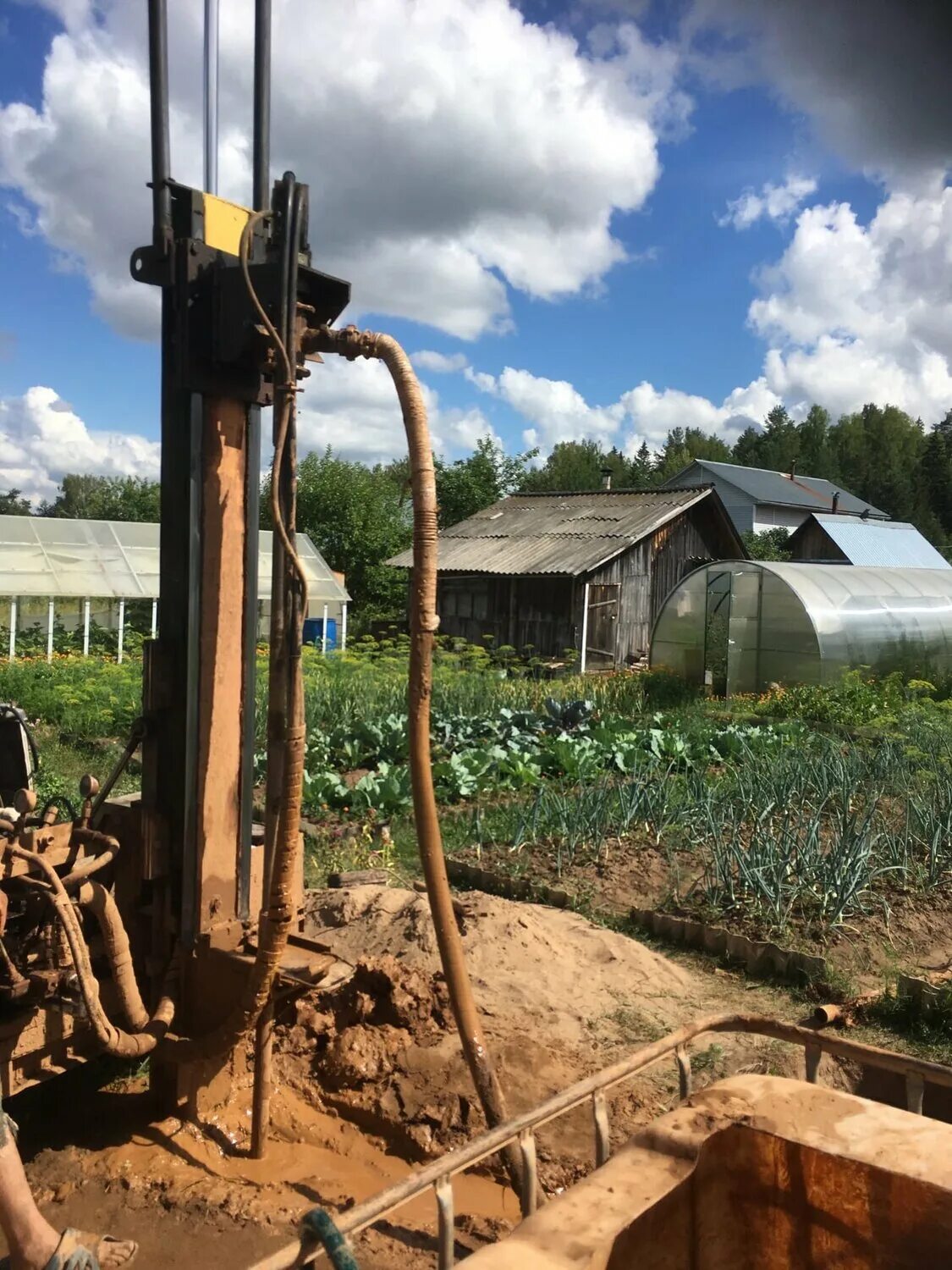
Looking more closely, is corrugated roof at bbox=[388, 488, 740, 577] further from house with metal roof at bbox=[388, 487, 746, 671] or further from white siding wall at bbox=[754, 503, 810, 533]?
white siding wall at bbox=[754, 503, 810, 533]

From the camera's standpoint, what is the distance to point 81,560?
59.2 feet

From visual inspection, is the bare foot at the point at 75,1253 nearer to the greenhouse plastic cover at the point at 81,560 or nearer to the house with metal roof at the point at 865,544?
the greenhouse plastic cover at the point at 81,560

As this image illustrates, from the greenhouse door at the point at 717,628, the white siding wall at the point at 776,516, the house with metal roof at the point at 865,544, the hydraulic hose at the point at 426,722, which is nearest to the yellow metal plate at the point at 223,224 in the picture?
the hydraulic hose at the point at 426,722

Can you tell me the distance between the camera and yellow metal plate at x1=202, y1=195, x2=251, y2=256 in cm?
281

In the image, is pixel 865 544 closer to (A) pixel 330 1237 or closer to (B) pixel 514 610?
(B) pixel 514 610

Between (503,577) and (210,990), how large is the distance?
18.6 m

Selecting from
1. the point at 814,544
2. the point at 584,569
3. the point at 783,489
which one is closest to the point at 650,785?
the point at 584,569

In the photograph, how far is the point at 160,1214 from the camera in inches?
107

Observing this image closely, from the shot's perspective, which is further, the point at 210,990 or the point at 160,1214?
the point at 210,990

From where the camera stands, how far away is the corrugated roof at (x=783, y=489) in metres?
47.6

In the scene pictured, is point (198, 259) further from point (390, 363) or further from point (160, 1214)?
point (160, 1214)

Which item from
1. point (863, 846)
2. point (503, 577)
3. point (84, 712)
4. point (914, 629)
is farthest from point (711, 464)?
point (863, 846)

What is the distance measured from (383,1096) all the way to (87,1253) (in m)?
1.70

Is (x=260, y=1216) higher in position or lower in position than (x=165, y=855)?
lower
